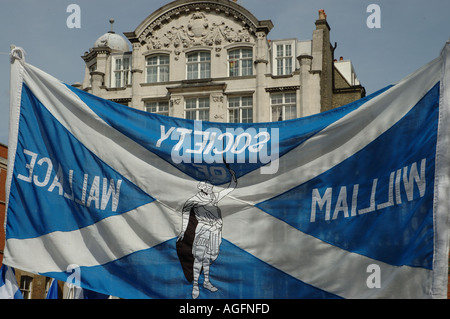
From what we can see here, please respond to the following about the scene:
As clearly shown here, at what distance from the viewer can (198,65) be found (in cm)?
3900

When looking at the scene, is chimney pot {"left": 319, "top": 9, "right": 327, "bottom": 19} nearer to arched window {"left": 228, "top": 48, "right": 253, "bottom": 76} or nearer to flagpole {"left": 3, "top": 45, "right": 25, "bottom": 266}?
arched window {"left": 228, "top": 48, "right": 253, "bottom": 76}

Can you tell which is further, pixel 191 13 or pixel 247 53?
pixel 191 13

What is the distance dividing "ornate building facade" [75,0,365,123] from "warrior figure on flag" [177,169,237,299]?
27712 millimetres

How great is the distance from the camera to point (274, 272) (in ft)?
27.6

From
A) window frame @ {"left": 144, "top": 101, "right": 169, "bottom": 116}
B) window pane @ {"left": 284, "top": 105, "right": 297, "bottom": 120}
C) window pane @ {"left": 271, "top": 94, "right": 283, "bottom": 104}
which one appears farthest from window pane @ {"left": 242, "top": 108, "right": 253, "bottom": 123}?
window frame @ {"left": 144, "top": 101, "right": 169, "bottom": 116}

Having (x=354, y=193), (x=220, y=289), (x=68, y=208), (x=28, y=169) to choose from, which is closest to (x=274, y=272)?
(x=220, y=289)

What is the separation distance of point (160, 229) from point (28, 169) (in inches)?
72.8

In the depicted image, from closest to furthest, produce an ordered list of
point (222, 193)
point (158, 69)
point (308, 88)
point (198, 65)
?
1. point (222, 193)
2. point (308, 88)
3. point (198, 65)
4. point (158, 69)

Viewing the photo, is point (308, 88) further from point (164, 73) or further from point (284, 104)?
point (164, 73)

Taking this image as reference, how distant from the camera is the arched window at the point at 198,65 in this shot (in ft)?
127

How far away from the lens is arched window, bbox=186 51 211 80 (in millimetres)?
38844

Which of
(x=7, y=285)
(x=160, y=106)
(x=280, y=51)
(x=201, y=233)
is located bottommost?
(x=7, y=285)

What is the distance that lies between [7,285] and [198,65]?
3108 cm

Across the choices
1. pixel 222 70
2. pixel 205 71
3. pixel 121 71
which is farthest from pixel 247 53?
pixel 121 71
